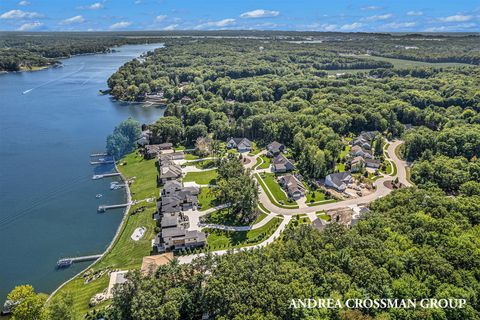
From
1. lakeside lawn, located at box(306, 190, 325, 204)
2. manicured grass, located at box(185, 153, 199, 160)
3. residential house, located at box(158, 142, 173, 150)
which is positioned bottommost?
lakeside lawn, located at box(306, 190, 325, 204)

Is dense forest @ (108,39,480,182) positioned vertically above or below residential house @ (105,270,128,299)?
above

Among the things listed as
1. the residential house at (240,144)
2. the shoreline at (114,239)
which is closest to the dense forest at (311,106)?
the residential house at (240,144)

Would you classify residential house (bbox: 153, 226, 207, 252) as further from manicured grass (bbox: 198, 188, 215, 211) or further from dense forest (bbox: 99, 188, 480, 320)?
dense forest (bbox: 99, 188, 480, 320)

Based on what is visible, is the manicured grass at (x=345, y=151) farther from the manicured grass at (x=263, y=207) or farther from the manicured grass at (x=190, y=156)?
the manicured grass at (x=190, y=156)

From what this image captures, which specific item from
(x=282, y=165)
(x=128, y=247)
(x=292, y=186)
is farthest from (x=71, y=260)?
(x=282, y=165)

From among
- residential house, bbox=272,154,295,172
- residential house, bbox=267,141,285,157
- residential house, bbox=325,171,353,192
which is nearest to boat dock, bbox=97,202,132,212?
residential house, bbox=272,154,295,172

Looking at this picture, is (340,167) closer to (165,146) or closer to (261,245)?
(261,245)

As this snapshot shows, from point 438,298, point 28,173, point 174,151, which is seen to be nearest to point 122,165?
point 174,151
